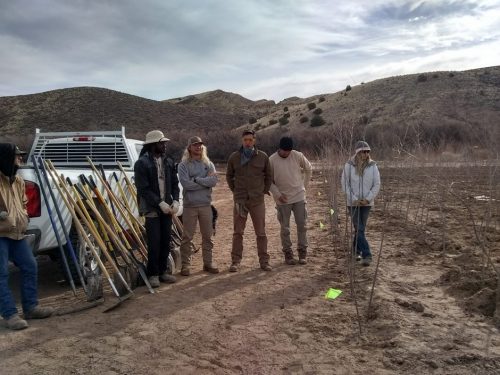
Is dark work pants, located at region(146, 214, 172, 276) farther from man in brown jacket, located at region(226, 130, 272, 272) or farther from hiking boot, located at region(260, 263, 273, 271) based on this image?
hiking boot, located at region(260, 263, 273, 271)

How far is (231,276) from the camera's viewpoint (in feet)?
17.4

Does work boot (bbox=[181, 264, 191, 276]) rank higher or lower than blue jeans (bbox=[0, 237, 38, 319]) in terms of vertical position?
lower

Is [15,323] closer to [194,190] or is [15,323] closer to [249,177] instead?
[194,190]

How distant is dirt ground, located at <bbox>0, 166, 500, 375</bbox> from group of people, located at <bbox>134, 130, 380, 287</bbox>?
0.85ft

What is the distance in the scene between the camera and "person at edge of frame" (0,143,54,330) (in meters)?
3.79

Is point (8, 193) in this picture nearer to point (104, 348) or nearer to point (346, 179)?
point (104, 348)

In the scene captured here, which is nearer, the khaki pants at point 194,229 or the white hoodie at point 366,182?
the khaki pants at point 194,229

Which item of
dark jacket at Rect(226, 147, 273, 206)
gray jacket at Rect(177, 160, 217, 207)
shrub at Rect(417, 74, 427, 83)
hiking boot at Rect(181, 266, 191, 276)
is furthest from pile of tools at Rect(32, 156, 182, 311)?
shrub at Rect(417, 74, 427, 83)

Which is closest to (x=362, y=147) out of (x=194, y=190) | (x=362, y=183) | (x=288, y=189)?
(x=362, y=183)

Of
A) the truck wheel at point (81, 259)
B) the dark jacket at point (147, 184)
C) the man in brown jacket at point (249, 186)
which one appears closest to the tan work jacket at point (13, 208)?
the truck wheel at point (81, 259)

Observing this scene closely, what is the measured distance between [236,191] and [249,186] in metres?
0.17

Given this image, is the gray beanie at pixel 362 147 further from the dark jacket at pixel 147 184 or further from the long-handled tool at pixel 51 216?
the long-handled tool at pixel 51 216

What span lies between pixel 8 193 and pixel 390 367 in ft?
10.8

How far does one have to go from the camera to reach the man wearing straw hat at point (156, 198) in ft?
15.7
